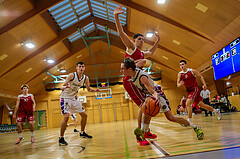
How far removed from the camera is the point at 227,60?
1110cm

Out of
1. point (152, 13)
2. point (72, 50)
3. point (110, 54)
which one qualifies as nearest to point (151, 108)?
point (152, 13)

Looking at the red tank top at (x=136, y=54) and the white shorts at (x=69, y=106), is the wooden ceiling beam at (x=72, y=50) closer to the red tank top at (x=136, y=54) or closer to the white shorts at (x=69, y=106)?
the white shorts at (x=69, y=106)

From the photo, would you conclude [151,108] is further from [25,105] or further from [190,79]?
[25,105]

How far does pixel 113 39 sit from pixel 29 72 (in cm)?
847

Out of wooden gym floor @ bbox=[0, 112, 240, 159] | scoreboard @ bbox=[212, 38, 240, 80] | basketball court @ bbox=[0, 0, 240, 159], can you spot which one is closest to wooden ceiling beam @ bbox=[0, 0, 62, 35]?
basketball court @ bbox=[0, 0, 240, 159]

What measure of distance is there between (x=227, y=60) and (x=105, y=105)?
51.3 feet

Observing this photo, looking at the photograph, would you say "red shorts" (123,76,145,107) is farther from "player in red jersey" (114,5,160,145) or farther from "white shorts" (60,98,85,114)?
"white shorts" (60,98,85,114)

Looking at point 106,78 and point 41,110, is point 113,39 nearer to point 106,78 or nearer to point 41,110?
point 106,78

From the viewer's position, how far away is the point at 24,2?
10.6 metres

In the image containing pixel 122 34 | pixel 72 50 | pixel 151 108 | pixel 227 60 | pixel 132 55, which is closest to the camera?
pixel 151 108

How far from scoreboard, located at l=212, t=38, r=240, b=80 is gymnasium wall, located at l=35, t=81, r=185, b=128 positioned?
11.8 m

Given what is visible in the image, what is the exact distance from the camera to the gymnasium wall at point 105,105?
2361 centimetres

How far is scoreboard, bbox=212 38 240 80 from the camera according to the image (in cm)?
1014

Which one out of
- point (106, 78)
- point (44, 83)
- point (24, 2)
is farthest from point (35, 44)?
point (106, 78)
